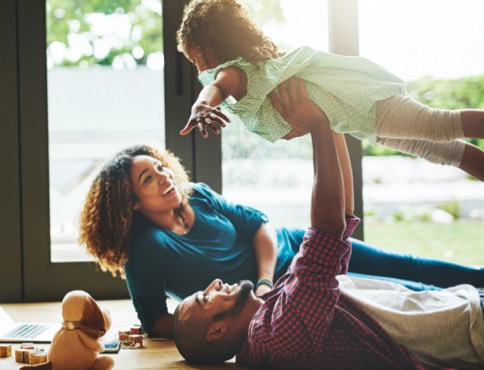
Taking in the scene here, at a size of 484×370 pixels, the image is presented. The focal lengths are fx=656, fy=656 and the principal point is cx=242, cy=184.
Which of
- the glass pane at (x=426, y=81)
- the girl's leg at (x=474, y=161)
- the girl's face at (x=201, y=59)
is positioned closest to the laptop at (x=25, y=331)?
the girl's face at (x=201, y=59)

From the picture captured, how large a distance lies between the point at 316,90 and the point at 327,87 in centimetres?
3

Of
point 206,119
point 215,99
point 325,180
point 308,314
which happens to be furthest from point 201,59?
point 308,314

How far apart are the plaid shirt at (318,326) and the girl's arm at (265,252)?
1.78 feet

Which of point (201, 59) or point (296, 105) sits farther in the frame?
point (201, 59)

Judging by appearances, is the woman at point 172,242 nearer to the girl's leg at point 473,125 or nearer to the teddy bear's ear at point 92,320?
the teddy bear's ear at point 92,320

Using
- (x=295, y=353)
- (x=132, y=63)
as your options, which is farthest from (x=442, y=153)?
(x=132, y=63)

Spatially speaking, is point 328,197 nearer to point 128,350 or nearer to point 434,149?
point 434,149

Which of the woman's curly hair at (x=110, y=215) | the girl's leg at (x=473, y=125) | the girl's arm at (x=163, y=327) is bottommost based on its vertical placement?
the girl's arm at (x=163, y=327)

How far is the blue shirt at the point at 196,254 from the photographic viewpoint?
216cm

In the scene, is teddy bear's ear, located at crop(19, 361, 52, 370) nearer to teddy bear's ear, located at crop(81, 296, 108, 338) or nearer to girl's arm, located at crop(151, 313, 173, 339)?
teddy bear's ear, located at crop(81, 296, 108, 338)

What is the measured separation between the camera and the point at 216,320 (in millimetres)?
1674

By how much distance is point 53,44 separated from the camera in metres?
2.96

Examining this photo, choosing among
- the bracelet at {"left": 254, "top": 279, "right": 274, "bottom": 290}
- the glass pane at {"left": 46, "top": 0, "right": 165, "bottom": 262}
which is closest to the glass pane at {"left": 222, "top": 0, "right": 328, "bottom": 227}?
the glass pane at {"left": 46, "top": 0, "right": 165, "bottom": 262}

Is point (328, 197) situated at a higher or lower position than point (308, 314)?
higher
